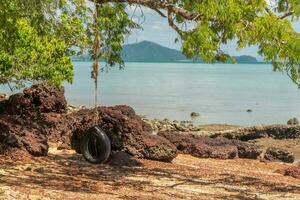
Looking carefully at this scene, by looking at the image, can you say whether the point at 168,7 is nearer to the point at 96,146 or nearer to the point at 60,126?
the point at 96,146

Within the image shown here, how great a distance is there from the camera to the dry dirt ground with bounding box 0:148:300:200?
11.7m

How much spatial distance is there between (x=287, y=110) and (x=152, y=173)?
70409 millimetres

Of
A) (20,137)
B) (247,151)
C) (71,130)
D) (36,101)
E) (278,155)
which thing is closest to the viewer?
(20,137)

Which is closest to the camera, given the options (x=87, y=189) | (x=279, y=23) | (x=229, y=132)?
(x=279, y=23)

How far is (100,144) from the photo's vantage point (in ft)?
49.3

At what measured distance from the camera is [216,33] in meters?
11.9

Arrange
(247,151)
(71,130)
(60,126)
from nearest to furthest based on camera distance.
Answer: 1. (71,130)
2. (60,126)
3. (247,151)

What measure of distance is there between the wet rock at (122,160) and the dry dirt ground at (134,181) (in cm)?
35

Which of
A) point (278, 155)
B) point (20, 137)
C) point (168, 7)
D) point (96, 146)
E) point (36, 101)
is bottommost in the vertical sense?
point (278, 155)

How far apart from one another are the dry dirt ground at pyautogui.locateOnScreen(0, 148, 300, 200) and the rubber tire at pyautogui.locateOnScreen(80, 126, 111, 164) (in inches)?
8.3

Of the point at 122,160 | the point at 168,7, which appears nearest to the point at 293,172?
the point at 122,160

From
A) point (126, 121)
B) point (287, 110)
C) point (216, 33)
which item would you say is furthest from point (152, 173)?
point (287, 110)

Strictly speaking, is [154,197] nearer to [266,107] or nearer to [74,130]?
[74,130]

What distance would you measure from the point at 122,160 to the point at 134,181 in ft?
7.38
